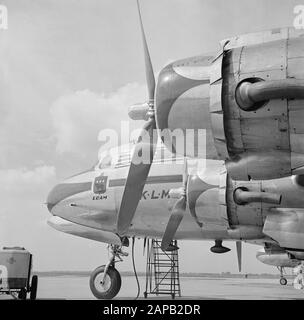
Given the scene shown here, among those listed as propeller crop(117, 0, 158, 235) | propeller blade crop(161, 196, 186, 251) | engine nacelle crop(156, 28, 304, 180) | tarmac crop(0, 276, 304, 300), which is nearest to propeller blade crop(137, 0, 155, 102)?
propeller crop(117, 0, 158, 235)

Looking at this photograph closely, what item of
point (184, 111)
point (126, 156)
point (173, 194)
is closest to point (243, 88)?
point (184, 111)

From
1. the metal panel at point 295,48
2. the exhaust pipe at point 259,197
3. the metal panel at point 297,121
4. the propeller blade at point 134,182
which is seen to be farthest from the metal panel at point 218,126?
the propeller blade at point 134,182

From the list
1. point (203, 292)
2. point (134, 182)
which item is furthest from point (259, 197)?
point (203, 292)

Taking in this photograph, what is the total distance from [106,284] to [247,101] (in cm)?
1187

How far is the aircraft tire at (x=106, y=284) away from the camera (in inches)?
619

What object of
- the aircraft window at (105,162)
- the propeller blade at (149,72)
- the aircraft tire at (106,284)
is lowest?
the aircraft tire at (106,284)

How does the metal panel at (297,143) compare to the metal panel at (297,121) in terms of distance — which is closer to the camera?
the metal panel at (297,121)

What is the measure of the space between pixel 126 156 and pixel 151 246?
12.8 feet

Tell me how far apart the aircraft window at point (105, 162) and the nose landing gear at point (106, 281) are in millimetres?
3468

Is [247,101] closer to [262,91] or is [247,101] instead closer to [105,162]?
[262,91]

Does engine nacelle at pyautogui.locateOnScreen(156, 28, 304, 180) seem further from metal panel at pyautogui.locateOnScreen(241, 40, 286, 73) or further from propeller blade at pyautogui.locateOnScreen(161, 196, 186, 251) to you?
propeller blade at pyautogui.locateOnScreen(161, 196, 186, 251)

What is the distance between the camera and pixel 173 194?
11734mm

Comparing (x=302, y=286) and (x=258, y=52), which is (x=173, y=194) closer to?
(x=258, y=52)

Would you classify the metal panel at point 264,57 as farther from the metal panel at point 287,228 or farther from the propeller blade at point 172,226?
the propeller blade at point 172,226
